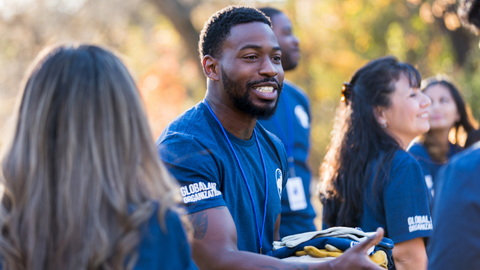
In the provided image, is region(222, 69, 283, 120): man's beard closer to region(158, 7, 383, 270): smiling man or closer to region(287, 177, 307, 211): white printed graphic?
region(158, 7, 383, 270): smiling man

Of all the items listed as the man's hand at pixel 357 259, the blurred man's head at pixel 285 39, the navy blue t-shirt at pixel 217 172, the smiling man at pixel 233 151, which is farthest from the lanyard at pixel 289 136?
the man's hand at pixel 357 259

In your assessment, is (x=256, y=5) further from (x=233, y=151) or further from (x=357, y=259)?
(x=357, y=259)

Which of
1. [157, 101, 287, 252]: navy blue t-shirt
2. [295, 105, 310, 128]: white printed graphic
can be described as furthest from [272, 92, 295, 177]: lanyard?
[157, 101, 287, 252]: navy blue t-shirt

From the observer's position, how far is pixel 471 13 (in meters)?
2.03

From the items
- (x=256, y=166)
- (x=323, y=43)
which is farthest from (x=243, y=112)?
(x=323, y=43)

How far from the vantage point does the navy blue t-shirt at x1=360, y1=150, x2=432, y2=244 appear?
3.05 metres

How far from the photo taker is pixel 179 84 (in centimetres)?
1769

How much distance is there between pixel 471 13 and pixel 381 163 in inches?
56.9

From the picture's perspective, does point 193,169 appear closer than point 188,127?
Yes

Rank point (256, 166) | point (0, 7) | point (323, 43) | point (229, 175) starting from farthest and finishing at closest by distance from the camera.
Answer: point (323, 43), point (0, 7), point (256, 166), point (229, 175)

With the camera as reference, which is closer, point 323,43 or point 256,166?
point 256,166

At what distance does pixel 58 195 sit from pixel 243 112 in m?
1.46

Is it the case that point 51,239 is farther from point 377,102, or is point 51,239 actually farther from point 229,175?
point 377,102

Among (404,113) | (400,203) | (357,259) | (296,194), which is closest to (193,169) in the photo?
(357,259)
